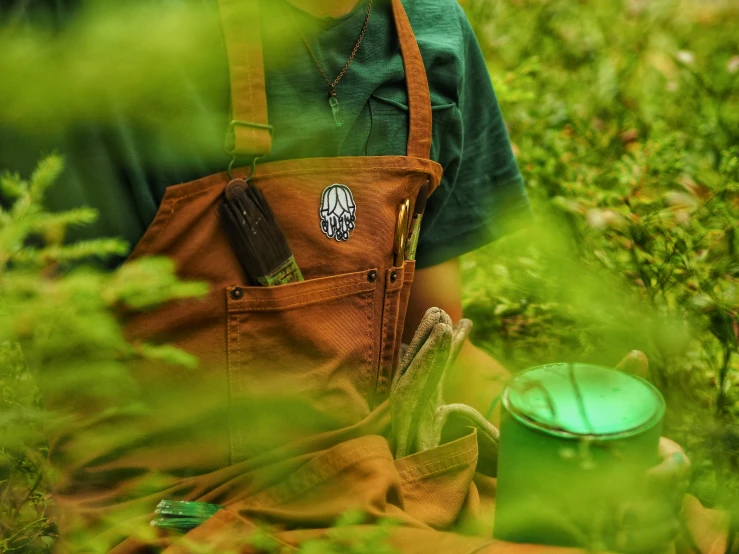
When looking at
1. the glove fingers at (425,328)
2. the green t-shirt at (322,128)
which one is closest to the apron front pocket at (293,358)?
the glove fingers at (425,328)

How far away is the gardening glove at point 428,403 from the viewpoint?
4.40ft

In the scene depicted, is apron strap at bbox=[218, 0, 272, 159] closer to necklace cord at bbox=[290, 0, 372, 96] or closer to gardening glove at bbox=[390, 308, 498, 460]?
necklace cord at bbox=[290, 0, 372, 96]

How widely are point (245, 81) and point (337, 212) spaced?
0.28m

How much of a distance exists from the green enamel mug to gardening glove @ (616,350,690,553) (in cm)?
1

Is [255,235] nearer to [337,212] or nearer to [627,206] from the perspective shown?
[337,212]

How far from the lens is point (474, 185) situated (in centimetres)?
174

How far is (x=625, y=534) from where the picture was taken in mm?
917

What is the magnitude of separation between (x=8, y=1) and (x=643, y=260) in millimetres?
1157

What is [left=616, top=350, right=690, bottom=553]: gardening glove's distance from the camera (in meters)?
0.91

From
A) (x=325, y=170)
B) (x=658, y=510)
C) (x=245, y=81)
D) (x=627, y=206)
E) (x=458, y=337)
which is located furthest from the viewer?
(x=627, y=206)

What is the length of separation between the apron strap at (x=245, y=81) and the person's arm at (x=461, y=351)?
0.60 metres

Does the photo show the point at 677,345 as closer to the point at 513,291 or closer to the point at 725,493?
the point at 725,493

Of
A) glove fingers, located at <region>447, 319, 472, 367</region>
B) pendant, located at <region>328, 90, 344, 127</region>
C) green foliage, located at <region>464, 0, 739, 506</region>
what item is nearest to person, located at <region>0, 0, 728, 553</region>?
pendant, located at <region>328, 90, 344, 127</region>

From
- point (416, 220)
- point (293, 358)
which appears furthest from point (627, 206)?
point (293, 358)
